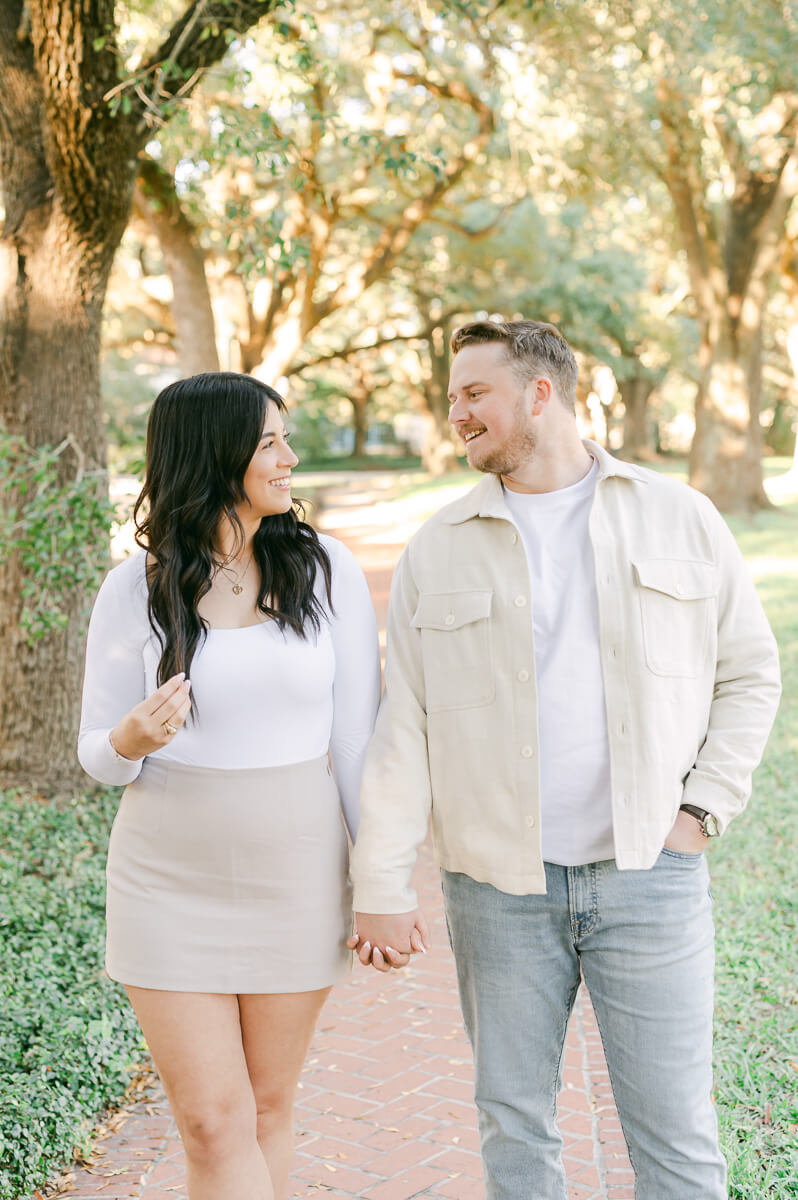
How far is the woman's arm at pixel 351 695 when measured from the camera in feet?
9.12

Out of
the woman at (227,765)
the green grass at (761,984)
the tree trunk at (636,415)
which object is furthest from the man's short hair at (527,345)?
the tree trunk at (636,415)

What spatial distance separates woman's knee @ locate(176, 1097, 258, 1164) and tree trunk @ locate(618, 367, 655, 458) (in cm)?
3736

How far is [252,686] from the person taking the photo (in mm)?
2643

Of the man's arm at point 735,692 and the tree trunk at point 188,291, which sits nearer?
the man's arm at point 735,692

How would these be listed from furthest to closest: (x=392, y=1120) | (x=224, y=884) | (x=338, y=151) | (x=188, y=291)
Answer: (x=338, y=151) → (x=188, y=291) → (x=392, y=1120) → (x=224, y=884)

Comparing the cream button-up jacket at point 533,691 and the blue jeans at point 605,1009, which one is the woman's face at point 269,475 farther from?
the blue jeans at point 605,1009

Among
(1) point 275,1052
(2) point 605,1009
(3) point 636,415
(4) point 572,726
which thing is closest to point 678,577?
(4) point 572,726

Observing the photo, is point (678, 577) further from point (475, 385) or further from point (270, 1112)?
point (270, 1112)

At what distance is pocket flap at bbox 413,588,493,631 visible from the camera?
101 inches

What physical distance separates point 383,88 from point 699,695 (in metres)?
13.4

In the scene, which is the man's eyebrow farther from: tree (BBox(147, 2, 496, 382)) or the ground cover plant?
tree (BBox(147, 2, 496, 382))

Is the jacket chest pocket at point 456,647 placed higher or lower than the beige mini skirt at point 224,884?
higher

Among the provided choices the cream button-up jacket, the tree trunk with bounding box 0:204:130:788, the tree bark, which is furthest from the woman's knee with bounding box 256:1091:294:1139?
the tree bark

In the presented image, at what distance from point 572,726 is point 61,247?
511cm
